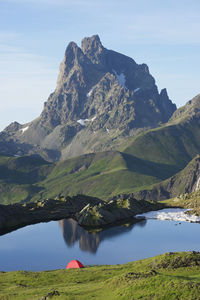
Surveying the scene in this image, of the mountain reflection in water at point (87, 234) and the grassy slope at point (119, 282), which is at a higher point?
the grassy slope at point (119, 282)

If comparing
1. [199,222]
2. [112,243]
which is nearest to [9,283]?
[112,243]

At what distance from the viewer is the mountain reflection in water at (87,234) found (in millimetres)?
131625

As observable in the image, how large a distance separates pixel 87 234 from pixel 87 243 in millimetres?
12016

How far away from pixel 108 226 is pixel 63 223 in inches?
837

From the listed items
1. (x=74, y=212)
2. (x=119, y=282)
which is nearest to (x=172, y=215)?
(x=74, y=212)

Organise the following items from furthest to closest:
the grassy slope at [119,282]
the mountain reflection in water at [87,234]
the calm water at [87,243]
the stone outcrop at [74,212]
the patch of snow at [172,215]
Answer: the patch of snow at [172,215] < the stone outcrop at [74,212] < the mountain reflection in water at [87,234] < the calm water at [87,243] < the grassy slope at [119,282]

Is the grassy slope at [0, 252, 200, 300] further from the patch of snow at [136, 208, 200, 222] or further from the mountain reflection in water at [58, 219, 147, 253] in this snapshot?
the patch of snow at [136, 208, 200, 222]

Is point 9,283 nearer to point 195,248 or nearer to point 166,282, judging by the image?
point 166,282

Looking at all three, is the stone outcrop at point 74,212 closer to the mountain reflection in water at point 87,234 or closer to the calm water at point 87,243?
the mountain reflection in water at point 87,234

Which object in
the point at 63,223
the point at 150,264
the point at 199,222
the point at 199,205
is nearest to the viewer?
the point at 150,264

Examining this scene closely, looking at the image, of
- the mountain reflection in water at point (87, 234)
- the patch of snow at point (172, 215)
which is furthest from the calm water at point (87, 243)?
the patch of snow at point (172, 215)

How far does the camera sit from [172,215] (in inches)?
6742

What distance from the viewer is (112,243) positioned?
5256 inches

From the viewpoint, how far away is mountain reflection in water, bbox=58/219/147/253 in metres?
132
